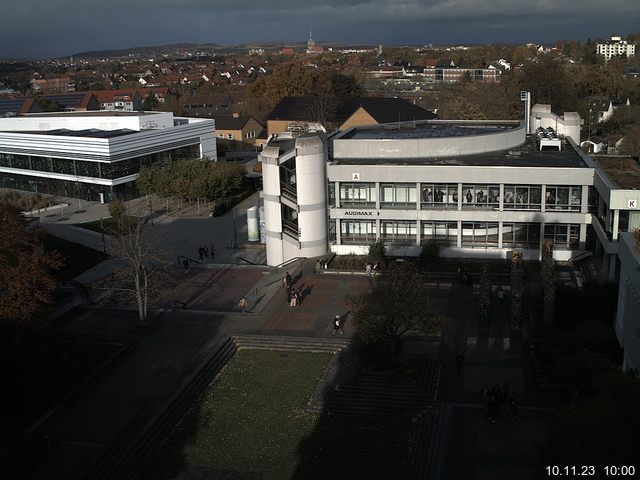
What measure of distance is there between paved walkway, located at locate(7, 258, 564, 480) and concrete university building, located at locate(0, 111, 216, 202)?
2447 centimetres

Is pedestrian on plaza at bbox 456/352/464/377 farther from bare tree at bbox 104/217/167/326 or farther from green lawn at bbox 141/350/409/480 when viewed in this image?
bare tree at bbox 104/217/167/326

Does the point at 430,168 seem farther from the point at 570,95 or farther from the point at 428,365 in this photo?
the point at 570,95

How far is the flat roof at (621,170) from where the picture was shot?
114ft

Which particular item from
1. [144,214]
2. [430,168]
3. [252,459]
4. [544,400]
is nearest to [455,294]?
[430,168]

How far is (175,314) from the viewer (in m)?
32.7

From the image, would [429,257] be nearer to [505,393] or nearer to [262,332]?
[262,332]

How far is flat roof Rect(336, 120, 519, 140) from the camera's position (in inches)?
1865

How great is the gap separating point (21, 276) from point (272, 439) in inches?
452

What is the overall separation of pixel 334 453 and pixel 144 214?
38.4 meters

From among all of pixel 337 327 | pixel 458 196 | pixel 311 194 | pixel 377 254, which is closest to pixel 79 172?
pixel 311 194

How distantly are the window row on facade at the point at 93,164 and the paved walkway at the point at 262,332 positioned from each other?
2433 cm

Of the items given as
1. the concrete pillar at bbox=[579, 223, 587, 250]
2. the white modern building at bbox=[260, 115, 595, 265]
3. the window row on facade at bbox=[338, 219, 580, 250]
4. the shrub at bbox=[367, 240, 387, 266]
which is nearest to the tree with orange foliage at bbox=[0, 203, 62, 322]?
the white modern building at bbox=[260, 115, 595, 265]

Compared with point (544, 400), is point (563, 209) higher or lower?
higher

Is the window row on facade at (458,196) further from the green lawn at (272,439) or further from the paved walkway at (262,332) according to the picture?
the green lawn at (272,439)
